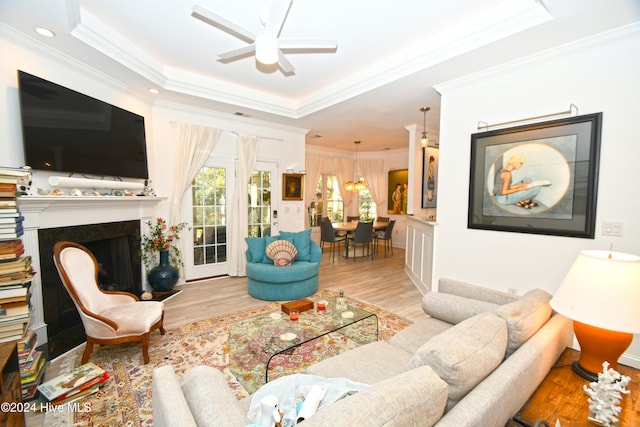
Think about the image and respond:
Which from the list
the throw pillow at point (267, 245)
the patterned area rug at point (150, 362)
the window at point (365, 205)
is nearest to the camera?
the patterned area rug at point (150, 362)

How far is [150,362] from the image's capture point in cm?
243

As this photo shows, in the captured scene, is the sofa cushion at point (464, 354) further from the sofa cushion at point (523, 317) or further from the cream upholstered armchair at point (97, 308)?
the cream upholstered armchair at point (97, 308)

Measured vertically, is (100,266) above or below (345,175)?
below

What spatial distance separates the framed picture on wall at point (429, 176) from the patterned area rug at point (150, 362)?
9.43 ft

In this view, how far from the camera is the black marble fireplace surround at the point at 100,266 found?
2.58 metres

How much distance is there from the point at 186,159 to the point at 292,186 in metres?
2.02

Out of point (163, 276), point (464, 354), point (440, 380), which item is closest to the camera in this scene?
point (440, 380)

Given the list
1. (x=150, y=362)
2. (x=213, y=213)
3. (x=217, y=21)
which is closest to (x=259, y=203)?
(x=213, y=213)

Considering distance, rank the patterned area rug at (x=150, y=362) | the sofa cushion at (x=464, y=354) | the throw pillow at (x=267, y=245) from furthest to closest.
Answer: the throw pillow at (x=267, y=245), the patterned area rug at (x=150, y=362), the sofa cushion at (x=464, y=354)

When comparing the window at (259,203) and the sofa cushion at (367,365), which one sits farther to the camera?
the window at (259,203)

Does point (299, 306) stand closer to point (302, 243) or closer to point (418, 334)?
point (418, 334)

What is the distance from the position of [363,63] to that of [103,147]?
3.21 meters

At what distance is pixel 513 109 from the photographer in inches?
116

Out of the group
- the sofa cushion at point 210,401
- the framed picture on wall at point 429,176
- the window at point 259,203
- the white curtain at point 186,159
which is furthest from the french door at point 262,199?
the sofa cushion at point 210,401
